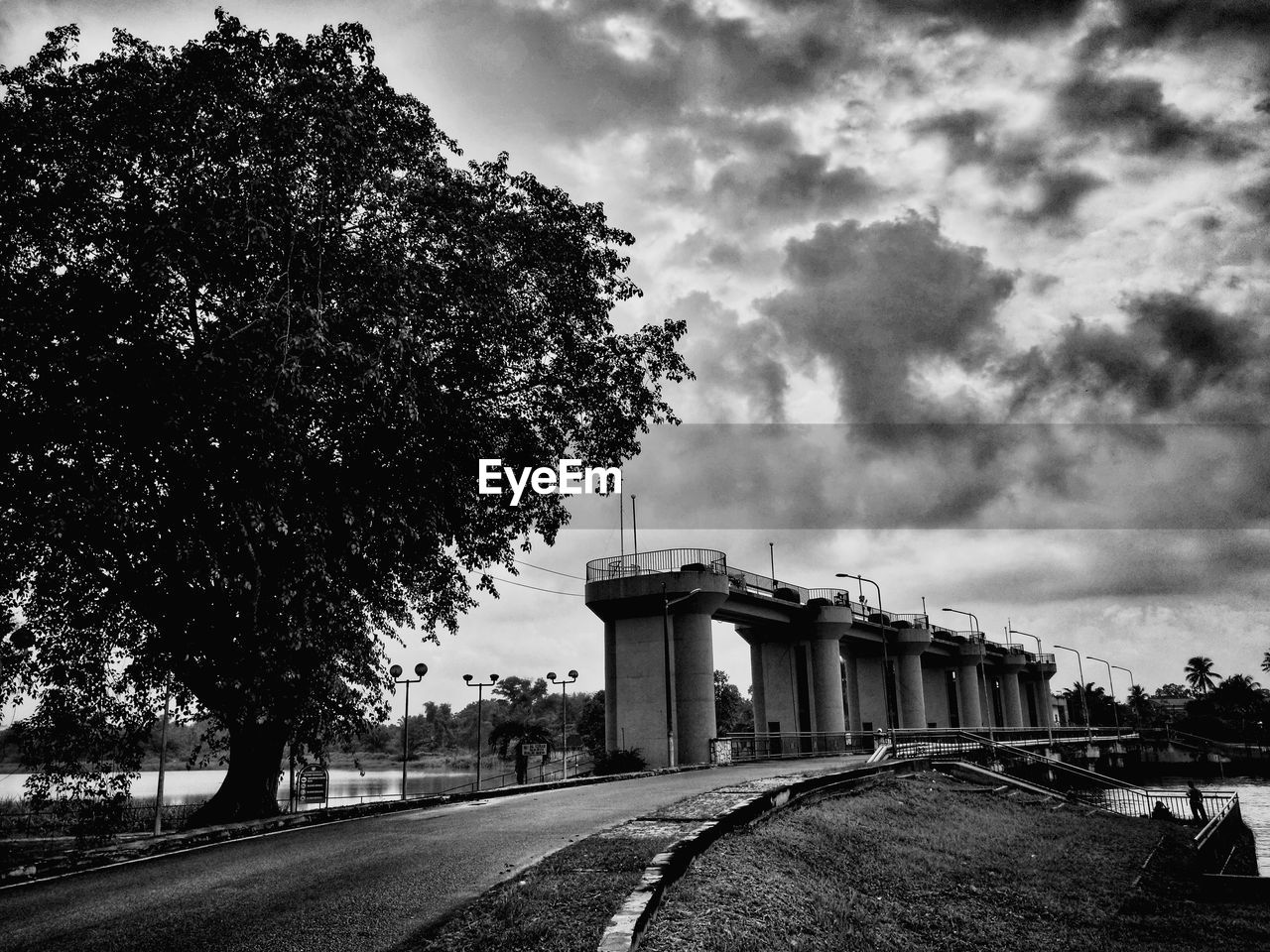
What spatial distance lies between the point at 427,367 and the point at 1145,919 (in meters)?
16.7

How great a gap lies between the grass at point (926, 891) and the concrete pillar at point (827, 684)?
3386 cm

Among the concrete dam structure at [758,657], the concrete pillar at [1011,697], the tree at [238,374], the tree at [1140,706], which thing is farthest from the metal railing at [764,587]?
the tree at [1140,706]

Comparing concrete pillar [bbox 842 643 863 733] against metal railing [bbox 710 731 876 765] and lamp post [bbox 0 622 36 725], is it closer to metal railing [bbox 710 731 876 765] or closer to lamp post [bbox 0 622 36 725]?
metal railing [bbox 710 731 876 765]

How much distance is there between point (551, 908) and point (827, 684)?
53.3 metres

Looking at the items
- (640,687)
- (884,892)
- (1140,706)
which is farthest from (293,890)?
(1140,706)

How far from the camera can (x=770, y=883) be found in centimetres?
A: 1005

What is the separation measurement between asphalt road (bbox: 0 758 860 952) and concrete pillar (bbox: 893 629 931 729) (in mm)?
63384

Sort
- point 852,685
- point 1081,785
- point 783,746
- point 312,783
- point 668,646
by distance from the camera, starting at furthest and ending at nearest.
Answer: point 852,685 < point 1081,785 < point 783,746 < point 668,646 < point 312,783

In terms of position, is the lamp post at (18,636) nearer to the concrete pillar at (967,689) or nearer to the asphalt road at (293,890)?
the asphalt road at (293,890)

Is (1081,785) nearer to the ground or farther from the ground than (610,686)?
nearer to the ground

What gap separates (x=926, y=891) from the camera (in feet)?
44.7

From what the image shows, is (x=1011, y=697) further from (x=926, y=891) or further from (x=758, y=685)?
(x=926, y=891)

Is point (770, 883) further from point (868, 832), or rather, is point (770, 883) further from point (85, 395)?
point (85, 395)

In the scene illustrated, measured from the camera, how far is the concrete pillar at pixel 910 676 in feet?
238
